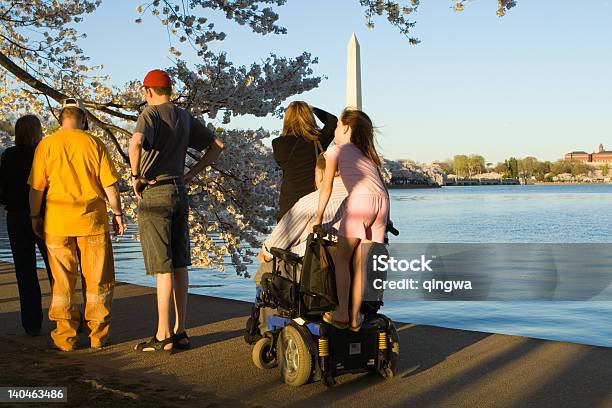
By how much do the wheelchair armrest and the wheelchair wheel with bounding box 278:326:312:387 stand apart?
447 millimetres

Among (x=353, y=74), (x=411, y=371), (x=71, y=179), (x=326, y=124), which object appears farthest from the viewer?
(x=353, y=74)

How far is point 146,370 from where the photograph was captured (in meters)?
6.06

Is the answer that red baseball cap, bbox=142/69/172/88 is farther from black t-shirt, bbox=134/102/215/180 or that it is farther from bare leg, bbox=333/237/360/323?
bare leg, bbox=333/237/360/323

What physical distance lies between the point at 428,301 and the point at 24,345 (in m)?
8.41

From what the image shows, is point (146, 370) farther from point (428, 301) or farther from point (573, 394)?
point (428, 301)

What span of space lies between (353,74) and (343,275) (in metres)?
8.45

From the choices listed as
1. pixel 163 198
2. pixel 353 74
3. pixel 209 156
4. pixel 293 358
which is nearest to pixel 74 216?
pixel 163 198

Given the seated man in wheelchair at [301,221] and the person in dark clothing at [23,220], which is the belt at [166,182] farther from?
the person in dark clothing at [23,220]

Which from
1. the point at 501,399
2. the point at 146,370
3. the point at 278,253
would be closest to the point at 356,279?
the point at 278,253

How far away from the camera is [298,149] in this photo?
6.35 m

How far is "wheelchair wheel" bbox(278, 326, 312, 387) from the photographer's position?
5465mm

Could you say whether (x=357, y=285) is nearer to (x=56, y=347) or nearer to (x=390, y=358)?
(x=390, y=358)

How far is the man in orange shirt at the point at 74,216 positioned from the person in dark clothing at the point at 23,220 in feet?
2.12

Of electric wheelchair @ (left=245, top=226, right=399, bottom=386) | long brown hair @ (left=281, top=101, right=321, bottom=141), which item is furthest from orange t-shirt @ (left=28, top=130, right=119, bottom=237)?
electric wheelchair @ (left=245, top=226, right=399, bottom=386)
